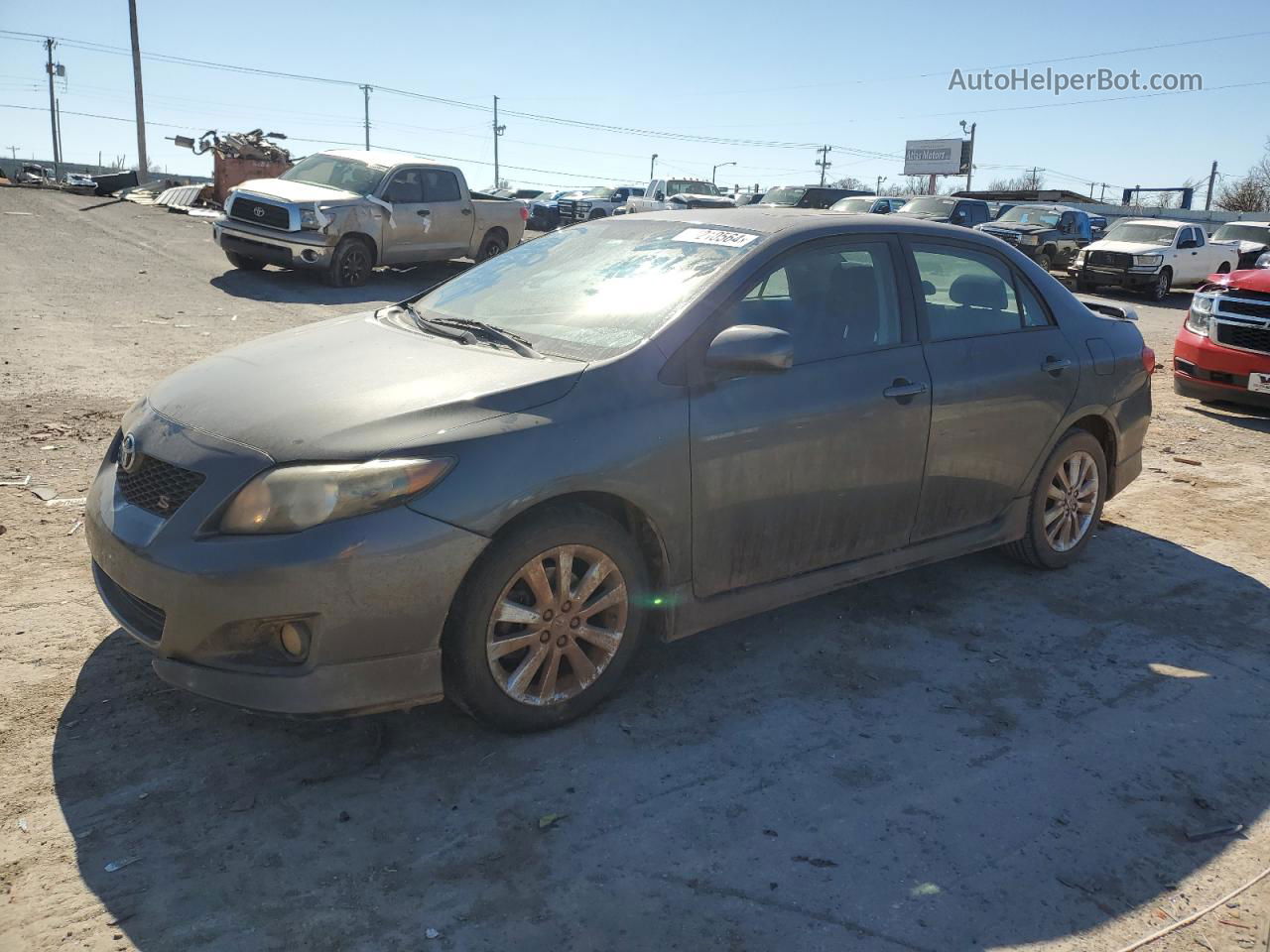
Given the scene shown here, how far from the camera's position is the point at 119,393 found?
313 inches

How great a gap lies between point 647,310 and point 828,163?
103748mm

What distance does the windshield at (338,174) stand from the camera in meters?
15.3

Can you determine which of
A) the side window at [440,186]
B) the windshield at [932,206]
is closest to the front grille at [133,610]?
the side window at [440,186]

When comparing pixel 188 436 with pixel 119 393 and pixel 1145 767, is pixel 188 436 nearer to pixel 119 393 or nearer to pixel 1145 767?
pixel 1145 767

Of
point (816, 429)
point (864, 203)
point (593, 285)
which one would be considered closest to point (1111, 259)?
point (864, 203)

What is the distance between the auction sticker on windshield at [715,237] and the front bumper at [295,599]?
169cm

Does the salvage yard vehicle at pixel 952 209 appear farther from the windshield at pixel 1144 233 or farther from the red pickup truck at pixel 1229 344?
the red pickup truck at pixel 1229 344

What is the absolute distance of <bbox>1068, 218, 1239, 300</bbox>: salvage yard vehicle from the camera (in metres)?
21.6

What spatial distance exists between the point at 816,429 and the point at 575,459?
1091 millimetres

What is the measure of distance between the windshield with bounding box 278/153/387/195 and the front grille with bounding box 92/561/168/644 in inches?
498

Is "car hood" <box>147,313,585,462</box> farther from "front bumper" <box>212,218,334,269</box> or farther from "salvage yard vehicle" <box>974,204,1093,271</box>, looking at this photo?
"salvage yard vehicle" <box>974,204,1093,271</box>

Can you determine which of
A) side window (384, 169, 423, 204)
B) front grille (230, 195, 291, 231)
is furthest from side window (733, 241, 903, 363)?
side window (384, 169, 423, 204)

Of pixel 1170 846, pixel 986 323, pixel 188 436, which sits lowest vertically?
pixel 1170 846

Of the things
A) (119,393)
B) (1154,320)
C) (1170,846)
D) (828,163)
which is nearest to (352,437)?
(1170,846)
